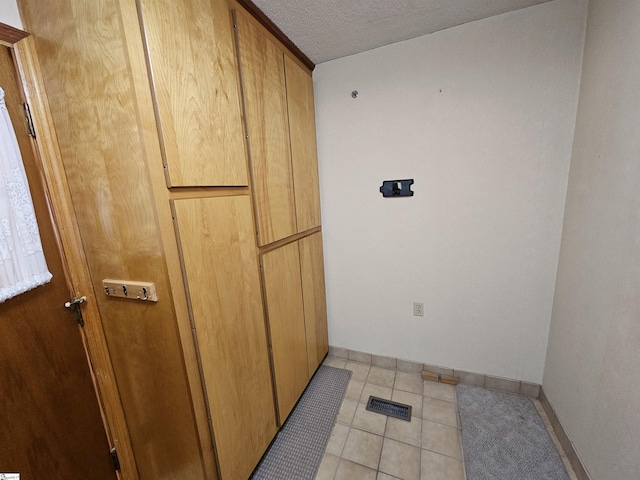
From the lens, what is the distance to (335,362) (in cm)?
228

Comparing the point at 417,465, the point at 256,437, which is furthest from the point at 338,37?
the point at 417,465

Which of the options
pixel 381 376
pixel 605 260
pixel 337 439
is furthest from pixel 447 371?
pixel 605 260

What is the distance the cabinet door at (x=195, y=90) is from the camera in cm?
84

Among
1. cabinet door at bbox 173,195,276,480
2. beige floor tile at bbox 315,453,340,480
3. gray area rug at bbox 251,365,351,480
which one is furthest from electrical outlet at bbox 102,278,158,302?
beige floor tile at bbox 315,453,340,480

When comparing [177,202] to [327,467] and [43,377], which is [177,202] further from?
[327,467]

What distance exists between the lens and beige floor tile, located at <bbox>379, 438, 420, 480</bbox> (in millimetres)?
1344

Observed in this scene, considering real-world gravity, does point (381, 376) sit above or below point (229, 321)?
below

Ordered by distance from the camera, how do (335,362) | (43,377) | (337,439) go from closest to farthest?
1. (43,377)
2. (337,439)
3. (335,362)

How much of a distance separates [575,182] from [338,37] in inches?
65.9

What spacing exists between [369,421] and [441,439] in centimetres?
44

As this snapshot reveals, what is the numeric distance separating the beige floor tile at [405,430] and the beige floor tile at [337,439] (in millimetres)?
262

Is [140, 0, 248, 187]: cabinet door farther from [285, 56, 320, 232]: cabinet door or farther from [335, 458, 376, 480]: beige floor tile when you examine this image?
[335, 458, 376, 480]: beige floor tile

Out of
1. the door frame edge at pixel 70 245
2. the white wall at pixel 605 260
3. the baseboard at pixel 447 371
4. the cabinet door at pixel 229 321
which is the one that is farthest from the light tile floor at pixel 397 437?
the door frame edge at pixel 70 245

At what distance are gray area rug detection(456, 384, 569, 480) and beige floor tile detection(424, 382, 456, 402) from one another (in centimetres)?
5
